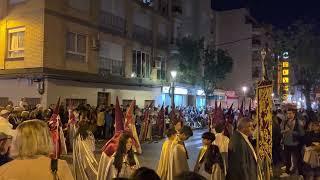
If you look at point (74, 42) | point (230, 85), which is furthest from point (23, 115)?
point (230, 85)

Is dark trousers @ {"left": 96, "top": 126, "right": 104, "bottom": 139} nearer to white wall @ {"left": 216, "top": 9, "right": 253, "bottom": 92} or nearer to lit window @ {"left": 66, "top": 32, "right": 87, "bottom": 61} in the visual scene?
lit window @ {"left": 66, "top": 32, "right": 87, "bottom": 61}

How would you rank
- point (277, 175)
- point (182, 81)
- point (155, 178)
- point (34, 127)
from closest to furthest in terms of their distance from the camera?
A: point (155, 178), point (34, 127), point (277, 175), point (182, 81)

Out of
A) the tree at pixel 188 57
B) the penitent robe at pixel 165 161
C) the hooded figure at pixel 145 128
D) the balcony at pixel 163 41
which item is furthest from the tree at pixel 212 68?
the penitent robe at pixel 165 161

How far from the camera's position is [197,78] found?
43.1 meters

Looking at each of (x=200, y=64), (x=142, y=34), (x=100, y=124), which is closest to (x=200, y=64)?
(x=200, y=64)

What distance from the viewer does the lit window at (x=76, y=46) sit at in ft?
88.9

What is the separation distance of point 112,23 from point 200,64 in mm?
14788

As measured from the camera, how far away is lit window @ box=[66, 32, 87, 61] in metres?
27.1

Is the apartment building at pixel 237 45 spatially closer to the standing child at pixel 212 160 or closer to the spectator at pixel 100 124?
the spectator at pixel 100 124

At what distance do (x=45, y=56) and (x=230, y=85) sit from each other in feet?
141

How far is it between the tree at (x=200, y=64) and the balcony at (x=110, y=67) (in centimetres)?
885

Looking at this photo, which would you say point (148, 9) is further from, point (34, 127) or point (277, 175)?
point (34, 127)

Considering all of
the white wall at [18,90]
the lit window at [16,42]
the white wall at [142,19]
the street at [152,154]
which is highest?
the white wall at [142,19]

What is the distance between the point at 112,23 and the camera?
31.8 meters
